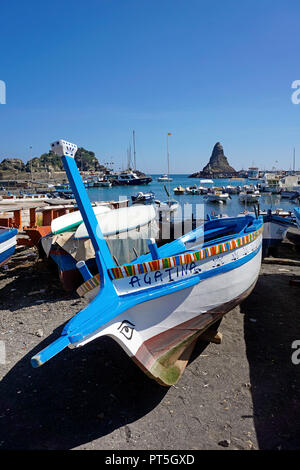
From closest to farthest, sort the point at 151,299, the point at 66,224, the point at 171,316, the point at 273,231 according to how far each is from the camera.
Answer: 1. the point at 151,299
2. the point at 171,316
3. the point at 66,224
4. the point at 273,231

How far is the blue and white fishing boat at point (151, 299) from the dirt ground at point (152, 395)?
51cm

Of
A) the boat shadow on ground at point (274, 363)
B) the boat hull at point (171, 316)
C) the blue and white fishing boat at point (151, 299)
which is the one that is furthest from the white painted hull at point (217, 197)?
the blue and white fishing boat at point (151, 299)

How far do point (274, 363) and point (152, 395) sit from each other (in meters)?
2.03

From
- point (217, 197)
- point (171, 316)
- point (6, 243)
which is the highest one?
point (217, 197)

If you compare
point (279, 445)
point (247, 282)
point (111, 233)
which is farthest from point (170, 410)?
point (111, 233)

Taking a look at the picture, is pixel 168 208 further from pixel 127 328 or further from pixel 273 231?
pixel 127 328

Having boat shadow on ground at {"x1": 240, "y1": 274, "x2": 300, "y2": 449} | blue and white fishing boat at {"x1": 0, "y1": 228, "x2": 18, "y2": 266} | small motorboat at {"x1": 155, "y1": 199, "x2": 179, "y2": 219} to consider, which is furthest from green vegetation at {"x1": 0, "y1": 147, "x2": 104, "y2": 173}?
boat shadow on ground at {"x1": 240, "y1": 274, "x2": 300, "y2": 449}

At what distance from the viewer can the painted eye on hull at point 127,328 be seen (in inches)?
141

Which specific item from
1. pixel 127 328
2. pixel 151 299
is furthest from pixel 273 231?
pixel 127 328

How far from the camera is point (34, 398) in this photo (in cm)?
407

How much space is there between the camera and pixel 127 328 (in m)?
3.67

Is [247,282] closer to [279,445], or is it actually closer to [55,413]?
[279,445]

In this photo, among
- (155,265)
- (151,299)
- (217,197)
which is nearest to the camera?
(151,299)
